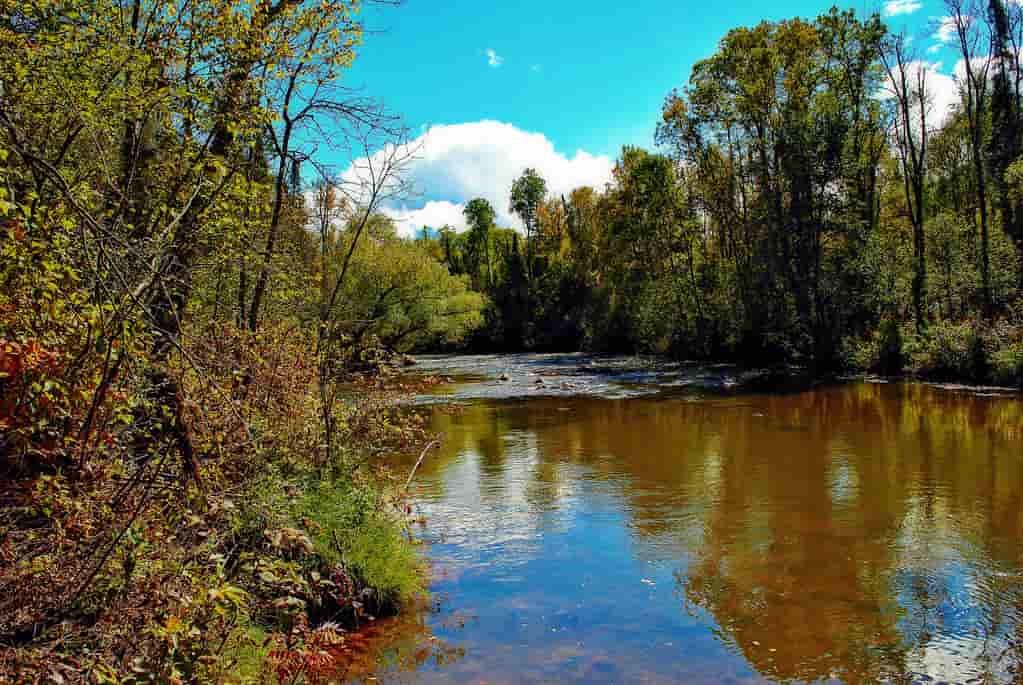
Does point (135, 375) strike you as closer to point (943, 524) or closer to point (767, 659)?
point (767, 659)

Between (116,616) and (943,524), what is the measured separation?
9672 millimetres

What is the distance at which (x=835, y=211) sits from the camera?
3312 cm

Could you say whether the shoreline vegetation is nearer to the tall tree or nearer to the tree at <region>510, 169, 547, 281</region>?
the tall tree

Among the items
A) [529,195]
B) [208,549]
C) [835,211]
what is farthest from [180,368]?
[529,195]

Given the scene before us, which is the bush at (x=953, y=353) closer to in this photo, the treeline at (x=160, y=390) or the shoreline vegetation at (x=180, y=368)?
the shoreline vegetation at (x=180, y=368)

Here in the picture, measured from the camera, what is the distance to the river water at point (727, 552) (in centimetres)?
654

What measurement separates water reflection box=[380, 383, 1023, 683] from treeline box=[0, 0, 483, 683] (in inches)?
62.7

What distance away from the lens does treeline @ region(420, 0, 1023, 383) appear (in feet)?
96.0

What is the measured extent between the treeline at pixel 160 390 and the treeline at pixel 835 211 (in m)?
22.5

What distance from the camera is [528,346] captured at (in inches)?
2491

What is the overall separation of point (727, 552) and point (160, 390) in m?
6.48

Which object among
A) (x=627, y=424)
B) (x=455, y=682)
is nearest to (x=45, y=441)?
(x=455, y=682)

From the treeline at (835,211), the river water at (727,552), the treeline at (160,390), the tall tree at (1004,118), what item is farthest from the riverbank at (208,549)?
the tall tree at (1004,118)

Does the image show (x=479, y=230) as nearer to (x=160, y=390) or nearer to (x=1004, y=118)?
(x=1004, y=118)
